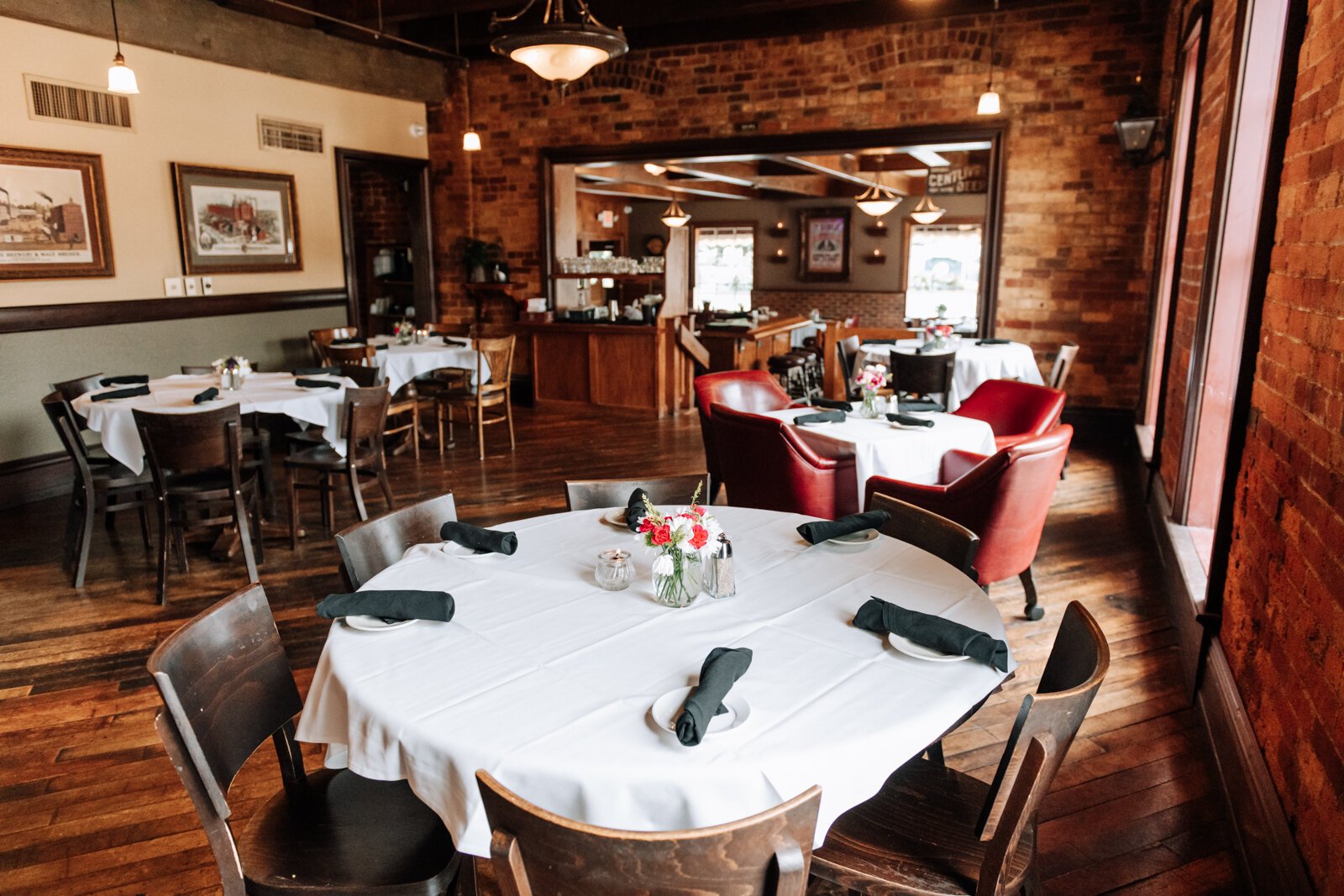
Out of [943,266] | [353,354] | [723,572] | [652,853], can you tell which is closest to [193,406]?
[353,354]

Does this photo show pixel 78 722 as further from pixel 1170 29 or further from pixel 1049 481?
pixel 1170 29

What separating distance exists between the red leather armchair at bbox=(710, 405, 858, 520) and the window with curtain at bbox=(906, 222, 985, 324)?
1226 cm

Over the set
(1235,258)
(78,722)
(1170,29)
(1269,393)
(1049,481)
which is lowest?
(78,722)

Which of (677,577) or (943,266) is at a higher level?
(943,266)

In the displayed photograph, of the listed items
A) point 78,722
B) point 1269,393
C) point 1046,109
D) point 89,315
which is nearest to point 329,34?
point 89,315

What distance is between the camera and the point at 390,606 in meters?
1.84

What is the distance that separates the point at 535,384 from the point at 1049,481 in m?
6.37

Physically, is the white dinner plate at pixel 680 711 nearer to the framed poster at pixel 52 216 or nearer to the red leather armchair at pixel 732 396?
the red leather armchair at pixel 732 396

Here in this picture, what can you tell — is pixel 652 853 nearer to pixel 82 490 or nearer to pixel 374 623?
pixel 374 623

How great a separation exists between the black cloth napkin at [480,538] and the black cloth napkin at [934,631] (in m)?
0.93

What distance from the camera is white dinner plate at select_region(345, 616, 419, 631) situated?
5.98ft

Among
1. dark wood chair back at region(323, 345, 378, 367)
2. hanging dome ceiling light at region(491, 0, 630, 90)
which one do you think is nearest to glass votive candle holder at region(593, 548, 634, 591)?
hanging dome ceiling light at region(491, 0, 630, 90)

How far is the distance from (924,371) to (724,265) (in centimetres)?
1072

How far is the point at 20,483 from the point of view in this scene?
18.6 ft
